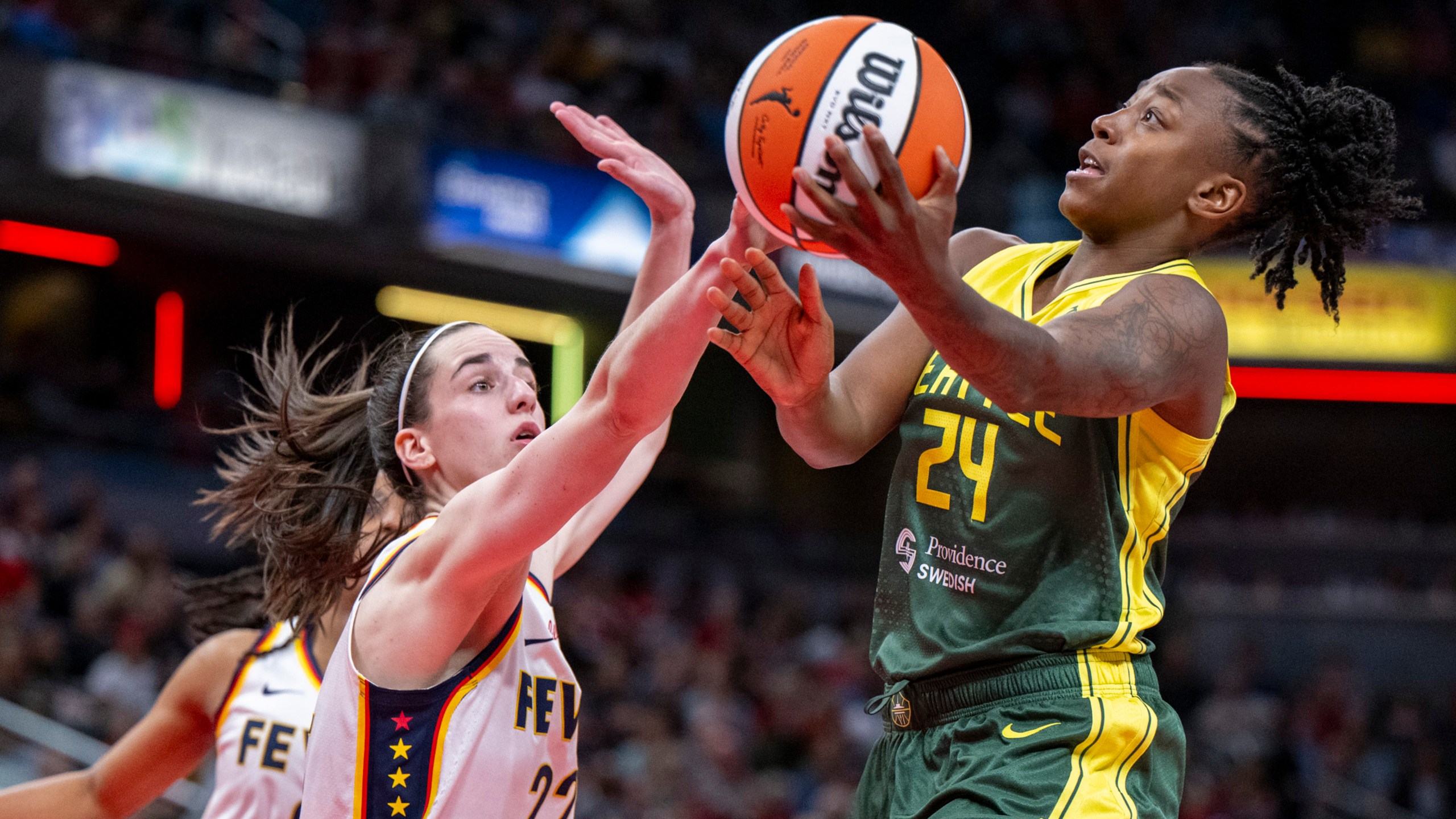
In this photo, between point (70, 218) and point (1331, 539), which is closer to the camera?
point (70, 218)

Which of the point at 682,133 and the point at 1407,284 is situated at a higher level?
the point at 682,133

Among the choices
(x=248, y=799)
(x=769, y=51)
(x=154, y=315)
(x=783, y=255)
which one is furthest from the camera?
(x=154, y=315)

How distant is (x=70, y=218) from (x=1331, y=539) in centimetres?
1274

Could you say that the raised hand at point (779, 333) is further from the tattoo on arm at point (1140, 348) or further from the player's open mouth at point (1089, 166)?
the player's open mouth at point (1089, 166)

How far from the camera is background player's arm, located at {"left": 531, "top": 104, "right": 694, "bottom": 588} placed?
278 centimetres

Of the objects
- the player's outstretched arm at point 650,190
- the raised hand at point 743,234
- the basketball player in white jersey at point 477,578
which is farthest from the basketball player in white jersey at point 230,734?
the raised hand at point 743,234

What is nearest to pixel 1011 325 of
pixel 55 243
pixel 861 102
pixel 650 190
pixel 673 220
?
pixel 861 102

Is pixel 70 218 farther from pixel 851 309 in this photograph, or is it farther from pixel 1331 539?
pixel 1331 539

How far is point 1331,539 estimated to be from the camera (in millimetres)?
15523

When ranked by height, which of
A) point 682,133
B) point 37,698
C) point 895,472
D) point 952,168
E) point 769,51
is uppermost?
point 682,133

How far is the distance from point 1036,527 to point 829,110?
2.46 ft

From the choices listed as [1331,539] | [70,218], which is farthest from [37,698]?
[1331,539]

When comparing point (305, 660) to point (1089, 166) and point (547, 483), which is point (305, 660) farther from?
point (1089, 166)

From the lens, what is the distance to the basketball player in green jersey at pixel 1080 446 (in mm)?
2254
